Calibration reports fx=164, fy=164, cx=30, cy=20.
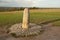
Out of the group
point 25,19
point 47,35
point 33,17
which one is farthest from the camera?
point 33,17

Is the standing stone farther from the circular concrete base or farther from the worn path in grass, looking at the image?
the worn path in grass

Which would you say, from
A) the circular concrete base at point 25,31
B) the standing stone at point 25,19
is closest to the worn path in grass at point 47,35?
the circular concrete base at point 25,31

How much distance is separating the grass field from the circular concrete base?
0.08m

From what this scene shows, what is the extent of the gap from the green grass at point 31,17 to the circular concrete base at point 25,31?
0.07m

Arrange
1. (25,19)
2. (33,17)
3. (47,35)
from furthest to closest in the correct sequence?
(33,17), (25,19), (47,35)

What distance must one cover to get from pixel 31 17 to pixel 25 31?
0.26 meters

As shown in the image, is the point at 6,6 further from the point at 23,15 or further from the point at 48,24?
the point at 48,24

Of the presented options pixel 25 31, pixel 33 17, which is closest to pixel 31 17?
pixel 33 17

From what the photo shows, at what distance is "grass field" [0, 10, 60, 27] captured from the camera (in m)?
1.96

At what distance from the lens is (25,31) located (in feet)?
5.89

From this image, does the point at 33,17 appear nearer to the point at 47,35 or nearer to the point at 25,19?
the point at 25,19

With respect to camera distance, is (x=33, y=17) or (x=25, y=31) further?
(x=33, y=17)

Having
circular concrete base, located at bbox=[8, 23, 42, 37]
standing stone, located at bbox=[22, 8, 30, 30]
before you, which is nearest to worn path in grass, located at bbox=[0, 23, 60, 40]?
circular concrete base, located at bbox=[8, 23, 42, 37]

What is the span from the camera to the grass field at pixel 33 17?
6.41 feet
